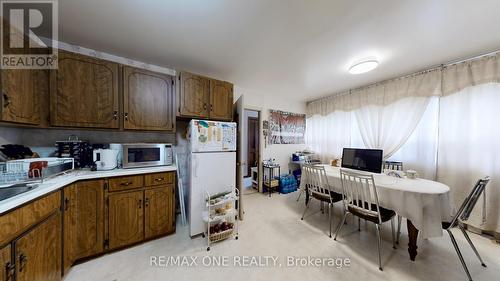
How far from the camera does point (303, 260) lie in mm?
1677

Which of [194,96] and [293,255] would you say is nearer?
[293,255]

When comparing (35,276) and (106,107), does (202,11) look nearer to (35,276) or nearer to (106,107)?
(106,107)

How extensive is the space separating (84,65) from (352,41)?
3.04 m

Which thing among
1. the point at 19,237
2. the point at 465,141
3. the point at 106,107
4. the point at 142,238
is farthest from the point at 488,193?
the point at 106,107

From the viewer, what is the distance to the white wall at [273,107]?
3670 mm

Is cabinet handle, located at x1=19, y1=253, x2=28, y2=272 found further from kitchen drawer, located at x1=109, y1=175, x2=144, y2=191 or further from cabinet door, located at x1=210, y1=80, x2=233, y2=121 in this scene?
cabinet door, located at x1=210, y1=80, x2=233, y2=121

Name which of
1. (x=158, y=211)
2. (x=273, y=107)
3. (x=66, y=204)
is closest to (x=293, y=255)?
(x=158, y=211)

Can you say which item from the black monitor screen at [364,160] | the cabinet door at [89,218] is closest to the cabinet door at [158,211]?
the cabinet door at [89,218]

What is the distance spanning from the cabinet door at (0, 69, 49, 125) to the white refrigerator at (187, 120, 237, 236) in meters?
1.40

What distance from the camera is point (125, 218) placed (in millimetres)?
1751

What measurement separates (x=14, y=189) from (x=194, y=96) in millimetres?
1736

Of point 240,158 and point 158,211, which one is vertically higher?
point 240,158

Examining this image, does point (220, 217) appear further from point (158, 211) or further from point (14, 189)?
point (14, 189)

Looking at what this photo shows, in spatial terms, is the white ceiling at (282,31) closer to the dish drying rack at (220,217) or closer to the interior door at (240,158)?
the interior door at (240,158)
